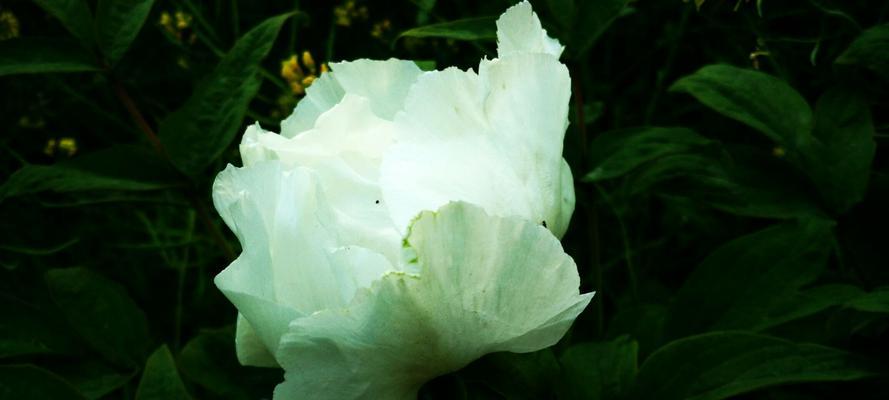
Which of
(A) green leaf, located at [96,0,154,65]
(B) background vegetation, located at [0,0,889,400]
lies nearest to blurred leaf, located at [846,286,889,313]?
(B) background vegetation, located at [0,0,889,400]

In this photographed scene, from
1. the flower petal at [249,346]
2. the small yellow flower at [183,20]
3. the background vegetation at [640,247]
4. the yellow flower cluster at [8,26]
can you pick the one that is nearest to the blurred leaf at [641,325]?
the background vegetation at [640,247]

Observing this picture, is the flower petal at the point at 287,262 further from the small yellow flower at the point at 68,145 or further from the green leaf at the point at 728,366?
the small yellow flower at the point at 68,145

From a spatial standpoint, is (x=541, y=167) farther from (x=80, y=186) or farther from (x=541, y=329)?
(x=80, y=186)

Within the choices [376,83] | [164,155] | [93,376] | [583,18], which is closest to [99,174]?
[164,155]

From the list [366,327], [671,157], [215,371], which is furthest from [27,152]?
[366,327]

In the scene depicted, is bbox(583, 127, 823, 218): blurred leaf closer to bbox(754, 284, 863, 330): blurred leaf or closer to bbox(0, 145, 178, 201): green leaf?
bbox(754, 284, 863, 330): blurred leaf

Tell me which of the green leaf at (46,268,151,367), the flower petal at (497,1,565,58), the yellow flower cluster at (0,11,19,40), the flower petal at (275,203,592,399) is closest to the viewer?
the flower petal at (275,203,592,399)

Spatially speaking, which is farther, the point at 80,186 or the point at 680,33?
the point at 680,33
